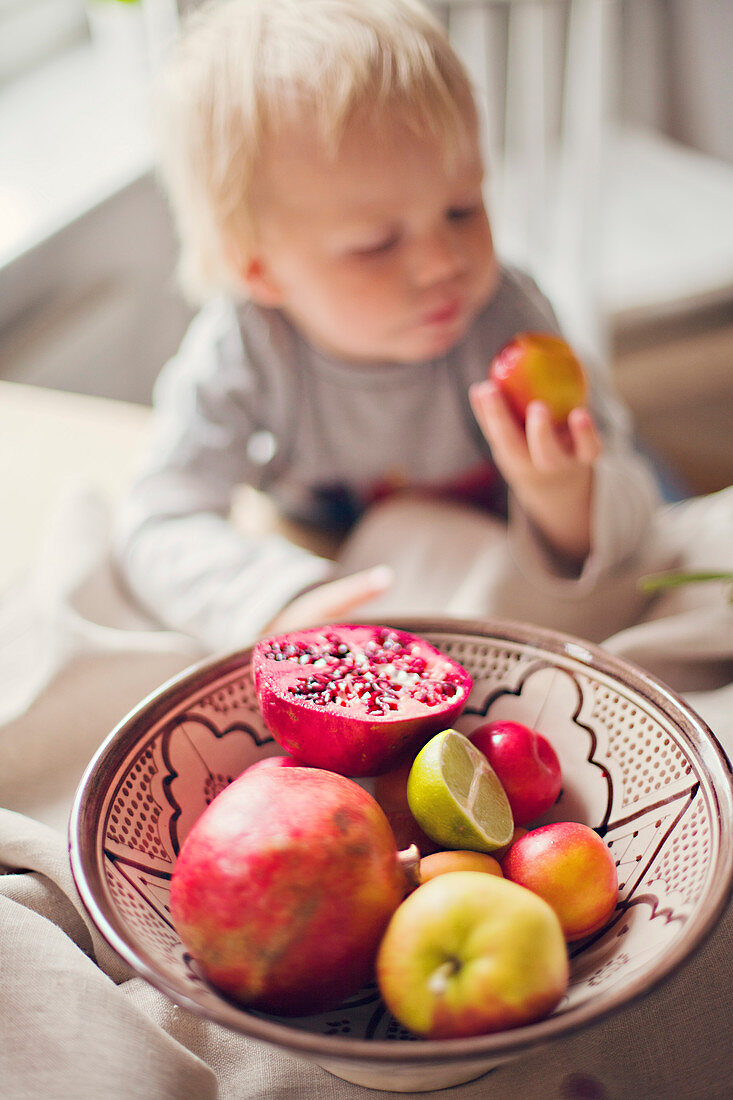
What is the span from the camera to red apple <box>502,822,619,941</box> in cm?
38

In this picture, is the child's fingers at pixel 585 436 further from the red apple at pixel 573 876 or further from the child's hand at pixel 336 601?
the red apple at pixel 573 876

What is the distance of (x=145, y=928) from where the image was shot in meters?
0.36

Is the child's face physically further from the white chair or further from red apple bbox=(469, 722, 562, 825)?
the white chair

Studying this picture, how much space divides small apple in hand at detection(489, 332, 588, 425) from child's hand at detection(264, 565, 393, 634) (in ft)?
0.61

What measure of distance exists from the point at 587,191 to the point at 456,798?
1286 millimetres

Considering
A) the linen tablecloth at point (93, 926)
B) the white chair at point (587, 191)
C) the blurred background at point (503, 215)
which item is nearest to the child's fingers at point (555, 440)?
the linen tablecloth at point (93, 926)

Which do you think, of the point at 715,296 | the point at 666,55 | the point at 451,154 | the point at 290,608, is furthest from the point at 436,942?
the point at 666,55

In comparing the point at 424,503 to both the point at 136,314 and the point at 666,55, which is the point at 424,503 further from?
the point at 666,55

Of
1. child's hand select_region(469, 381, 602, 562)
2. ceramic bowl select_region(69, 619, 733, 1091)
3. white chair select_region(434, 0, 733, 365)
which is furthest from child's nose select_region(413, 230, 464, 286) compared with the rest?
white chair select_region(434, 0, 733, 365)

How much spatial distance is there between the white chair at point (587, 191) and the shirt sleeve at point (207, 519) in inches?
24.0

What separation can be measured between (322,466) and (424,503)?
6.5 inches

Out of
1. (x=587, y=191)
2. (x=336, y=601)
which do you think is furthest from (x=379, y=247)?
(x=587, y=191)

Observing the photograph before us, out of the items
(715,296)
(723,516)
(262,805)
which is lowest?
Answer: (715,296)

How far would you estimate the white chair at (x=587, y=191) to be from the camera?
4.56ft
